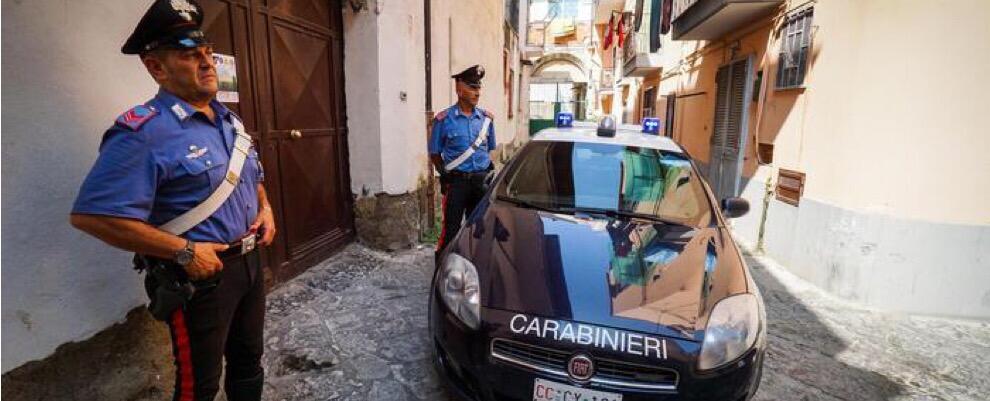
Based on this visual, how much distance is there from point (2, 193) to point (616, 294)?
2232mm

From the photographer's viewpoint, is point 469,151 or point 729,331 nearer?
point 729,331

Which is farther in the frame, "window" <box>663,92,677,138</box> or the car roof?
"window" <box>663,92,677,138</box>

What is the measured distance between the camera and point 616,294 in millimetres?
2082

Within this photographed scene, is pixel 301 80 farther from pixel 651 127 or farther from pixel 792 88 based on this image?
pixel 792 88

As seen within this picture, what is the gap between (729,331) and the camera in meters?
1.99

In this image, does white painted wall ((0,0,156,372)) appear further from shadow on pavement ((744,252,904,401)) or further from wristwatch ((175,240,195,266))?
shadow on pavement ((744,252,904,401))

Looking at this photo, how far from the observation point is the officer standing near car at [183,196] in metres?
1.41

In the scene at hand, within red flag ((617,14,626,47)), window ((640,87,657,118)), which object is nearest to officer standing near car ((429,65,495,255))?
window ((640,87,657,118))

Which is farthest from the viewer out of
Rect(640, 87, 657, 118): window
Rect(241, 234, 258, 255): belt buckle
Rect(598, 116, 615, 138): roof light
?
Rect(640, 87, 657, 118): window

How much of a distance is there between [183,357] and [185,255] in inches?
16.7

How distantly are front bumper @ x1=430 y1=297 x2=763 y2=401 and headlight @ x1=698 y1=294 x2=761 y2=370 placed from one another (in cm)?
4

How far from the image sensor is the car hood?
6.57 ft

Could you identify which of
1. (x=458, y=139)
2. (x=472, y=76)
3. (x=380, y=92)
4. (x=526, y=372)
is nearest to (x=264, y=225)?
(x=526, y=372)

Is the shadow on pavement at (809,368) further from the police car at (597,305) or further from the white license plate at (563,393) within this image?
the white license plate at (563,393)
